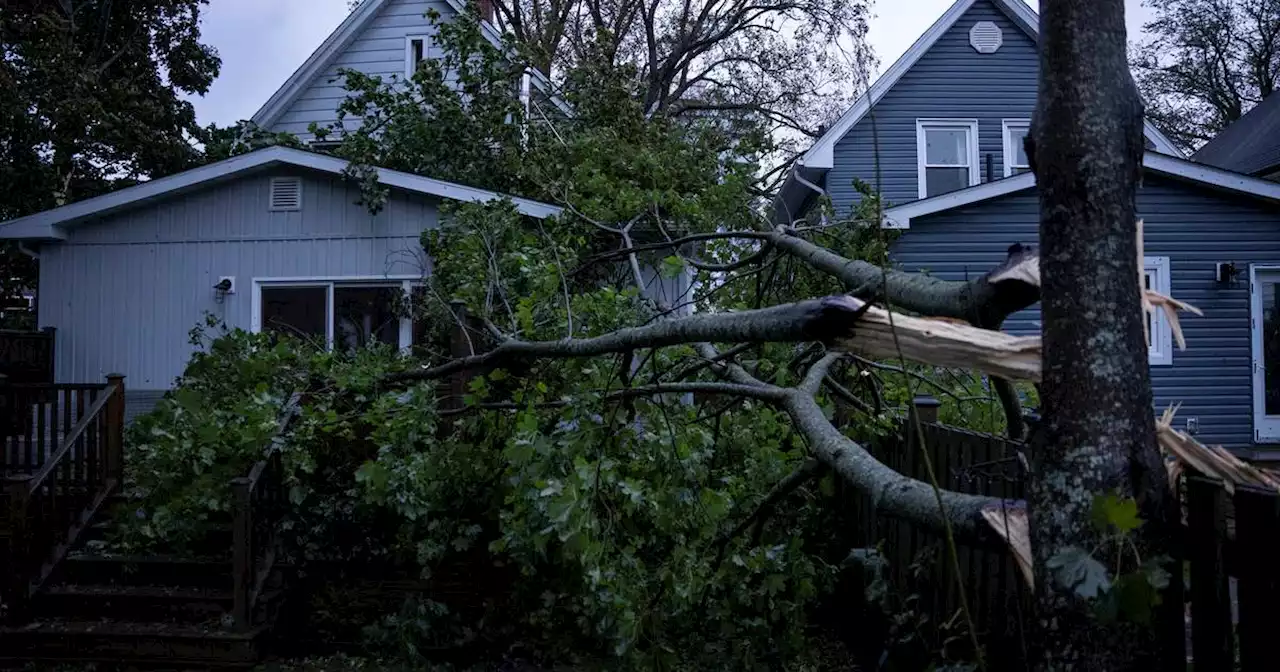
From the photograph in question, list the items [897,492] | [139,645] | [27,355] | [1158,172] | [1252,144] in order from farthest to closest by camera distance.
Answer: [1252,144] → [1158,172] → [27,355] → [139,645] → [897,492]

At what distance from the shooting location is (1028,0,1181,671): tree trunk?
192cm

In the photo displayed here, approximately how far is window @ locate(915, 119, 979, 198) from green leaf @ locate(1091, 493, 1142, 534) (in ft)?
48.7

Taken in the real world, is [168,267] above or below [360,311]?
above

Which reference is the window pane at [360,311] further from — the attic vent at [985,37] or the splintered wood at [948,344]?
the attic vent at [985,37]

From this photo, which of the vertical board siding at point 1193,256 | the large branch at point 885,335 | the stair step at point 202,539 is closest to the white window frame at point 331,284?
the stair step at point 202,539

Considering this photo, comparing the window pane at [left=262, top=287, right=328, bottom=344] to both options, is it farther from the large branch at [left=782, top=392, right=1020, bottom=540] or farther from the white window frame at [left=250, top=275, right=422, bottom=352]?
the large branch at [left=782, top=392, right=1020, bottom=540]

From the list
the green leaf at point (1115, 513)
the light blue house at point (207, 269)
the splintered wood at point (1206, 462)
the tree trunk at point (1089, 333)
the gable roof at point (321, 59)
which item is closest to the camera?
the green leaf at point (1115, 513)

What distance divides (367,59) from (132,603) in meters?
11.6

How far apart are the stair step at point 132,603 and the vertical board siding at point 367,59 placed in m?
10.8

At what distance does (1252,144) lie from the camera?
63.5 feet

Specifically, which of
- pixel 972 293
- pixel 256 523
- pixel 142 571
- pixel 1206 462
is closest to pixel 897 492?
pixel 972 293

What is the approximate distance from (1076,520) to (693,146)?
1025cm

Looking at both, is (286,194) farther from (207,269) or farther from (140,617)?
(140,617)

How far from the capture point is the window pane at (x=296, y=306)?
11328 mm
